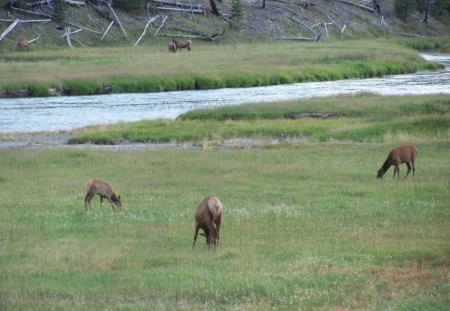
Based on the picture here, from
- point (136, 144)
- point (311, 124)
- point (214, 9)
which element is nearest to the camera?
point (136, 144)

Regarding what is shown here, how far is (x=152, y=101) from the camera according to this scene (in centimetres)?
5041

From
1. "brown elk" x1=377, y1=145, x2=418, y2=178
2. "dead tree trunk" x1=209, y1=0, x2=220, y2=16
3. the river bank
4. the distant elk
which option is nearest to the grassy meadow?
"brown elk" x1=377, y1=145, x2=418, y2=178

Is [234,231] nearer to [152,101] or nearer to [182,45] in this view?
[152,101]

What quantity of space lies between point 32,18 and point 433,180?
183ft

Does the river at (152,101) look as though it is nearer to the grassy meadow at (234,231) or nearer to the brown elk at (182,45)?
the grassy meadow at (234,231)

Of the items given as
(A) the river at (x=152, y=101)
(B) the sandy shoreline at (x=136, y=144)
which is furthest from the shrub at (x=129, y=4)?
(B) the sandy shoreline at (x=136, y=144)

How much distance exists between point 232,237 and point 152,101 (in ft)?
110

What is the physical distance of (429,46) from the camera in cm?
10050

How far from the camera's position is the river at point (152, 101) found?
42.1 m

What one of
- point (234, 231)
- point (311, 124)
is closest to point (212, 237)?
point (234, 231)

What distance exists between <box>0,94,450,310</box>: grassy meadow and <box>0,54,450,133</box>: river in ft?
33.0

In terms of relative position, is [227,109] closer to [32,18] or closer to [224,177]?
[224,177]

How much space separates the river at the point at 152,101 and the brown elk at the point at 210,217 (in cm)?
2401

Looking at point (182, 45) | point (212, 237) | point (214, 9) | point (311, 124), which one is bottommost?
point (212, 237)
